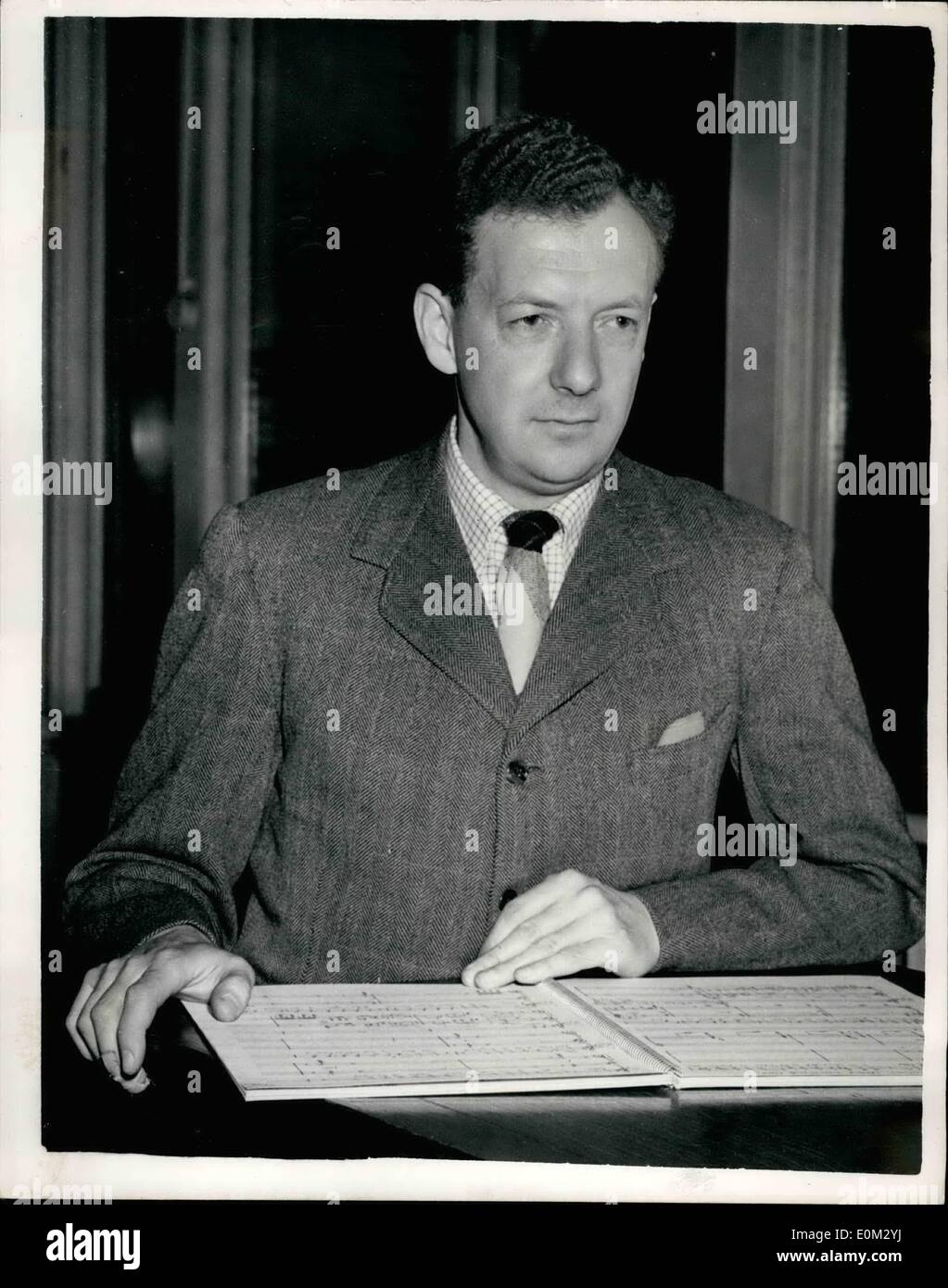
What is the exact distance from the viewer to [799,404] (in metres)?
2.63

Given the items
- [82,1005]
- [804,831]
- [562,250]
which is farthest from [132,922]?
[562,250]

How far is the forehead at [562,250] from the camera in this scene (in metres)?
2.20

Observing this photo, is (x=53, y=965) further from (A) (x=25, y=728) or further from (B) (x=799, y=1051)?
(B) (x=799, y=1051)

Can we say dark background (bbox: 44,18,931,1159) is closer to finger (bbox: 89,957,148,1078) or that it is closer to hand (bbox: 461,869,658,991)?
finger (bbox: 89,957,148,1078)

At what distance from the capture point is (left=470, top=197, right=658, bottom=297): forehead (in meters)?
2.20

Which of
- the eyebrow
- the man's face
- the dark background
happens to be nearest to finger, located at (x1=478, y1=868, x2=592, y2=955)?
the dark background

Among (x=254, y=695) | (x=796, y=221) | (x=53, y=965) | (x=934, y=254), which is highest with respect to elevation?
(x=796, y=221)

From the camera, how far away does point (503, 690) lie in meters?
2.16

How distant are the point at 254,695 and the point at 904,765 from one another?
3.49 ft

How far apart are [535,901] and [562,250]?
1.04m

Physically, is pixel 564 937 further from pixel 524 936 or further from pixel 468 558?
pixel 468 558
